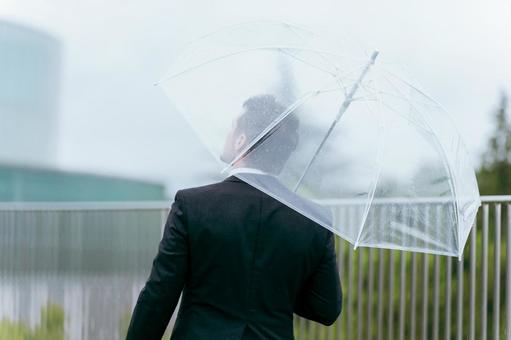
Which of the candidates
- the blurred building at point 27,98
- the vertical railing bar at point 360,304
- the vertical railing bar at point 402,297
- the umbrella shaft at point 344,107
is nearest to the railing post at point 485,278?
the vertical railing bar at point 402,297

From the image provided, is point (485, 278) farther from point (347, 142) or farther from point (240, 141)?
point (240, 141)

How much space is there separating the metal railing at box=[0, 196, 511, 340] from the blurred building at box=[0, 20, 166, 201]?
9.39ft

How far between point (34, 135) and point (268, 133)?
722cm

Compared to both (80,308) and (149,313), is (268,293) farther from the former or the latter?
(80,308)

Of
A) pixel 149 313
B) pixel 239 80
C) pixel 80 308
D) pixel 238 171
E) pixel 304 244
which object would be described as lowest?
pixel 80 308

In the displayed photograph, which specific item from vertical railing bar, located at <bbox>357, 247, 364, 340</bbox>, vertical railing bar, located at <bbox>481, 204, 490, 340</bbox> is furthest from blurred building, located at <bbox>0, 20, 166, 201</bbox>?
vertical railing bar, located at <bbox>481, 204, 490, 340</bbox>

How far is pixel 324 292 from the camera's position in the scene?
8.78 feet

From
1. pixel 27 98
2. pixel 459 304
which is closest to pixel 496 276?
pixel 459 304

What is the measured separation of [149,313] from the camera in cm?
257

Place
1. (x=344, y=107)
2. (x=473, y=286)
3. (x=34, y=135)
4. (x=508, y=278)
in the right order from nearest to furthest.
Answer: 1. (x=344, y=107)
2. (x=508, y=278)
3. (x=473, y=286)
4. (x=34, y=135)

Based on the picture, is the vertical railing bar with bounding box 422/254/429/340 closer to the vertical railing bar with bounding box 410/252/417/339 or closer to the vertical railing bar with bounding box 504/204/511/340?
the vertical railing bar with bounding box 410/252/417/339

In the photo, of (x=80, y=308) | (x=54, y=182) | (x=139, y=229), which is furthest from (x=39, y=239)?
(x=54, y=182)

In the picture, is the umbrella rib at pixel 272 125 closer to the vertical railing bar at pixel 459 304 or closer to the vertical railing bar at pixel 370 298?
the vertical railing bar at pixel 459 304

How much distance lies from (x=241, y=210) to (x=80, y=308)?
3167mm
